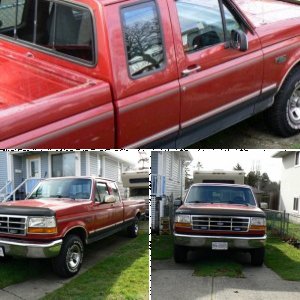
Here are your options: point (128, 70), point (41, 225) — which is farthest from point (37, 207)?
point (128, 70)

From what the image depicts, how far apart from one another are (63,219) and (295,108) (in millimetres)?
3497

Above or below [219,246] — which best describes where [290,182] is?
above

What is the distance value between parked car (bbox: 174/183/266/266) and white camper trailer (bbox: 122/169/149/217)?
20cm

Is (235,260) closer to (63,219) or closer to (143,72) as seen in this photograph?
(63,219)

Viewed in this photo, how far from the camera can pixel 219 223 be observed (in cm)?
239

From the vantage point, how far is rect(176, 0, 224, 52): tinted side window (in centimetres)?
360

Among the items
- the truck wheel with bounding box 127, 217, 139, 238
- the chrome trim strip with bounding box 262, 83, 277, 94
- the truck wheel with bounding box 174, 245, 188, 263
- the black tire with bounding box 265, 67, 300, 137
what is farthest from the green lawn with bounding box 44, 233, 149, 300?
the black tire with bounding box 265, 67, 300, 137

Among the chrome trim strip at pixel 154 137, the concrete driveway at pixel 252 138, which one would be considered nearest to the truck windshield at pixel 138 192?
the chrome trim strip at pixel 154 137

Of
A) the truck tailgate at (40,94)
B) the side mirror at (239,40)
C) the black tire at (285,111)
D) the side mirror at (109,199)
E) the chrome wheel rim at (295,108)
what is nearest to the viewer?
the side mirror at (109,199)

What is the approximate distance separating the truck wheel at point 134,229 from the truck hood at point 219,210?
0.23 meters

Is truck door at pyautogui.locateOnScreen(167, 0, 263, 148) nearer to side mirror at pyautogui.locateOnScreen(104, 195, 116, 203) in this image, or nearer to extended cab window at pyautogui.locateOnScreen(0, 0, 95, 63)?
extended cab window at pyautogui.locateOnScreen(0, 0, 95, 63)

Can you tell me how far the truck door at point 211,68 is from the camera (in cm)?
357

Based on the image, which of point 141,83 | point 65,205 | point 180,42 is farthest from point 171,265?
point 180,42

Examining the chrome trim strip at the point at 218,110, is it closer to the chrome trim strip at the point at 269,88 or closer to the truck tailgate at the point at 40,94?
the chrome trim strip at the point at 269,88
